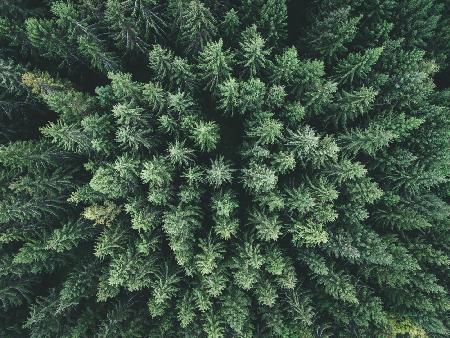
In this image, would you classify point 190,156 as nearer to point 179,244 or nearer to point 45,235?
point 179,244

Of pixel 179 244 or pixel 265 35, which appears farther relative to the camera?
pixel 265 35

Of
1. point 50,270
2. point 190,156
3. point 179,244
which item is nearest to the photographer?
point 179,244

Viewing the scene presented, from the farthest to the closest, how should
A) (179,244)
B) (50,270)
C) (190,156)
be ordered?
(50,270), (190,156), (179,244)

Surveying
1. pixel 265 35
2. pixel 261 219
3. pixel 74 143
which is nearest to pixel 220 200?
pixel 261 219

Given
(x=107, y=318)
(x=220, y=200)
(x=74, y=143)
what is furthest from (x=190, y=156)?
(x=107, y=318)

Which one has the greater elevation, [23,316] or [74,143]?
[74,143]

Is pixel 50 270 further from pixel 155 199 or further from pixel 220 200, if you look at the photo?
pixel 220 200

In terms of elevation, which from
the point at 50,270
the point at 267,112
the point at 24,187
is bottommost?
the point at 50,270
